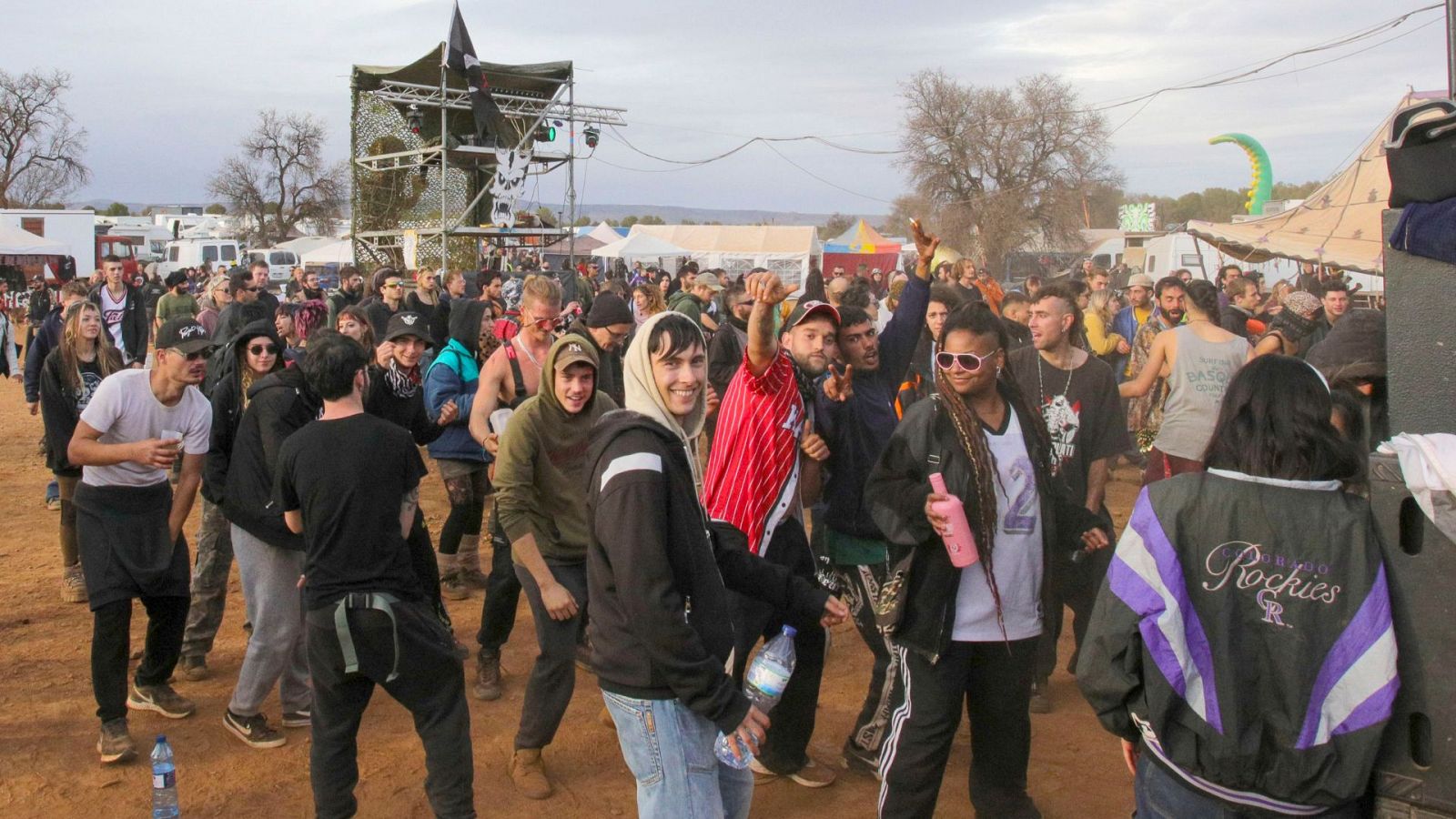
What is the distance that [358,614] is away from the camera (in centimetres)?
350

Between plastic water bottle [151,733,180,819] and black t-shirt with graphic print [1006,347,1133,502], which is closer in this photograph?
plastic water bottle [151,733,180,819]

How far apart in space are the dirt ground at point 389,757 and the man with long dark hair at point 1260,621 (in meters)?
2.15

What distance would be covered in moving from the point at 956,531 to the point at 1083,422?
215cm

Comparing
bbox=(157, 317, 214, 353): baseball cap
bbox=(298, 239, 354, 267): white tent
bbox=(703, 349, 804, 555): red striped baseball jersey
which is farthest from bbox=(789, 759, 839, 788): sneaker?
bbox=(298, 239, 354, 267): white tent

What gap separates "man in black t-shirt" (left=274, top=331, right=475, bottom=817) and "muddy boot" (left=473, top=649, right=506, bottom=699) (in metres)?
1.81

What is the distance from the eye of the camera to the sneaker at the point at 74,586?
6.97m

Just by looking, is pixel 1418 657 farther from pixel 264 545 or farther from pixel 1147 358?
pixel 1147 358

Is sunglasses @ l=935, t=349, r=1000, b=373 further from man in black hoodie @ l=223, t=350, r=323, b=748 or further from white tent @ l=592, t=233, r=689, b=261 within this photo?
white tent @ l=592, t=233, r=689, b=261

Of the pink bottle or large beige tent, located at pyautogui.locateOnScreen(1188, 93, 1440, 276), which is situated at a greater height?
large beige tent, located at pyautogui.locateOnScreen(1188, 93, 1440, 276)

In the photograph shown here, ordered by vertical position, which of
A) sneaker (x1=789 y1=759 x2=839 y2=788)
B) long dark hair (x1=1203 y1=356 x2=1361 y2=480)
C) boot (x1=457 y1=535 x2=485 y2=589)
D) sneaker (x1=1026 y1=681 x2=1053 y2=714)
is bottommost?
sneaker (x1=789 y1=759 x2=839 y2=788)

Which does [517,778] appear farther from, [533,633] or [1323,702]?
[1323,702]

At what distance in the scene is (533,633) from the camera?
21.3 ft

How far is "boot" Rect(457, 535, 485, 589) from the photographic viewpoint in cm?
714

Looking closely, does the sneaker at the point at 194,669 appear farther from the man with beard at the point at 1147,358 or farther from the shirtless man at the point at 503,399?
the man with beard at the point at 1147,358
